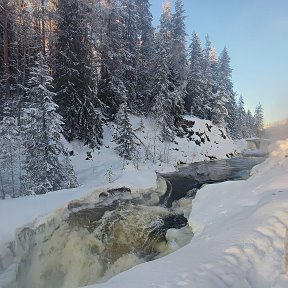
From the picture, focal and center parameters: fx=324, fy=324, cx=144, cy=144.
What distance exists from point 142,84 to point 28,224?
31725mm

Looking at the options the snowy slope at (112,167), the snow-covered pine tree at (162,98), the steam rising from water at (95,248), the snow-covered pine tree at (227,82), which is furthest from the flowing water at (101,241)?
the snow-covered pine tree at (227,82)

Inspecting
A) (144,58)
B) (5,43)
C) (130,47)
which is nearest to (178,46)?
(144,58)

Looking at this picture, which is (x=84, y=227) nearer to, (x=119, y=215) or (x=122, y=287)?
(x=119, y=215)

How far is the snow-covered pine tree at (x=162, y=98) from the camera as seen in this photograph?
3512cm

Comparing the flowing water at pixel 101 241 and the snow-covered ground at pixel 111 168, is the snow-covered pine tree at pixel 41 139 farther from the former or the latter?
the flowing water at pixel 101 241

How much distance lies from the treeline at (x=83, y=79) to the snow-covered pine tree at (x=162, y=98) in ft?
0.36

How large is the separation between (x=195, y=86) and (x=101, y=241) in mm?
36341

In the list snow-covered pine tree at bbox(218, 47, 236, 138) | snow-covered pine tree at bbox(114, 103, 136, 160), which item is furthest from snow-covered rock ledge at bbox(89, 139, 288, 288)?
snow-covered pine tree at bbox(218, 47, 236, 138)

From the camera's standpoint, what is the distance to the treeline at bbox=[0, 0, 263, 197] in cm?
1733

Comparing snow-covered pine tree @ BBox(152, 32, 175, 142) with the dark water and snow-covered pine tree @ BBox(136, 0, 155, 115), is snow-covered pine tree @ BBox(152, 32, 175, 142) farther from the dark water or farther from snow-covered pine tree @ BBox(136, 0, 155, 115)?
the dark water

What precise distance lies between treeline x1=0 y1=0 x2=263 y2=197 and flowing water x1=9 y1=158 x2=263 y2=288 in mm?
4323

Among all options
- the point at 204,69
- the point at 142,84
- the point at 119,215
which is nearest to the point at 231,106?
the point at 204,69

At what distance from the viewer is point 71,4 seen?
27062 mm

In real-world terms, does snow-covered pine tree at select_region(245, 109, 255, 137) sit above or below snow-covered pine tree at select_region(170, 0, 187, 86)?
below
